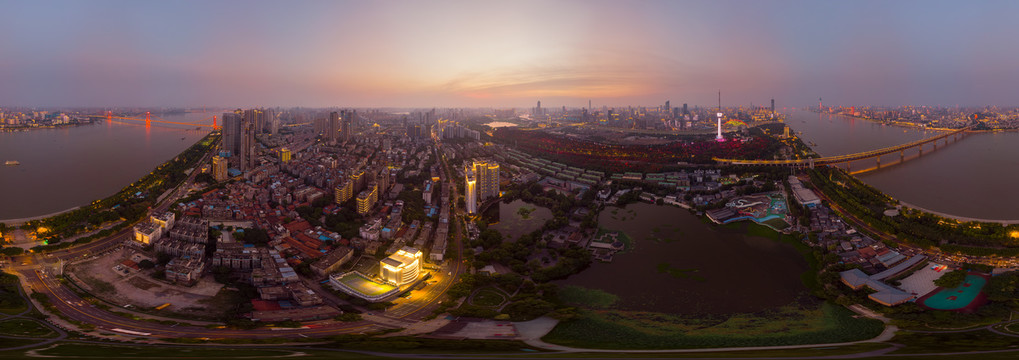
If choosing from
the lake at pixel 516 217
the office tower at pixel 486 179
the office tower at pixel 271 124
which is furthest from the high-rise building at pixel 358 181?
the office tower at pixel 271 124

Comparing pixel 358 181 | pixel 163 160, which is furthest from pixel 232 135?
pixel 358 181

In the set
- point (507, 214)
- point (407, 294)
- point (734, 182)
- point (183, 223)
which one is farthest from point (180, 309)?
point (734, 182)

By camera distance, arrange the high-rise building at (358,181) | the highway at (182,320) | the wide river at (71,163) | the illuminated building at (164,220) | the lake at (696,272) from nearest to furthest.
A: the highway at (182,320) → the lake at (696,272) → the illuminated building at (164,220) → the wide river at (71,163) → the high-rise building at (358,181)

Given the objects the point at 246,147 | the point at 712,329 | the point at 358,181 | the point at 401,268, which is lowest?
the point at 712,329

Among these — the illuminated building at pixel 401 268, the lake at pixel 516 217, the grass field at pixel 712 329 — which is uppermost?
the lake at pixel 516 217

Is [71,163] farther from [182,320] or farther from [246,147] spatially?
[182,320]

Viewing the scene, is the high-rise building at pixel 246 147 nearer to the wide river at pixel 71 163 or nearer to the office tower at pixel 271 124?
the wide river at pixel 71 163
